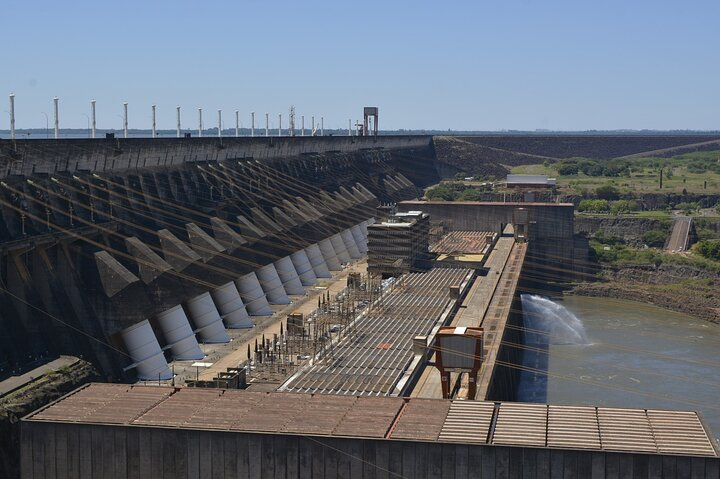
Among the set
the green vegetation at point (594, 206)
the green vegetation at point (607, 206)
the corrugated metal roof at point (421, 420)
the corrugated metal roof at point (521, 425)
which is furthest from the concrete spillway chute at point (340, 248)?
the corrugated metal roof at point (521, 425)

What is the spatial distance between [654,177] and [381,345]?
82.4 m

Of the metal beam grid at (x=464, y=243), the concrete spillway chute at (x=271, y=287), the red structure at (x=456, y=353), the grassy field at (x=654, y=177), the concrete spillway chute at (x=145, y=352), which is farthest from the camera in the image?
the grassy field at (x=654, y=177)

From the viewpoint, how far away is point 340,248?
211 feet

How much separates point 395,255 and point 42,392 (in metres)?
28.9

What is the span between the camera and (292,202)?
61.3 m

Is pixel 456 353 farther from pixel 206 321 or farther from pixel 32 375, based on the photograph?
pixel 206 321

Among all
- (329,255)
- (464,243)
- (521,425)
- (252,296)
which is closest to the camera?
(521,425)

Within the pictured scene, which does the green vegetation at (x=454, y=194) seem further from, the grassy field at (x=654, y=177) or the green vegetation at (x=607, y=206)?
the grassy field at (x=654, y=177)

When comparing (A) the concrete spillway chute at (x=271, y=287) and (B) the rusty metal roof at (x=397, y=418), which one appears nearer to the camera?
(B) the rusty metal roof at (x=397, y=418)

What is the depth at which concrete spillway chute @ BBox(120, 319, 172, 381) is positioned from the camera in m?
35.3

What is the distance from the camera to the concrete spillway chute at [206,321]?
1633 inches

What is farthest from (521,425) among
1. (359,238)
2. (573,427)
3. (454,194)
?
(454,194)

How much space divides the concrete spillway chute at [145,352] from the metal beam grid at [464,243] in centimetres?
2809

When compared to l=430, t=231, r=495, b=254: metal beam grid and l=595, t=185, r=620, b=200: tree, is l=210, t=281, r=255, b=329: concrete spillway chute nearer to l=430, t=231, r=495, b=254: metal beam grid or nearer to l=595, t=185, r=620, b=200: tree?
l=430, t=231, r=495, b=254: metal beam grid
